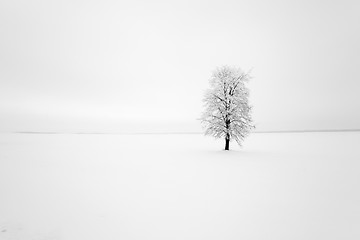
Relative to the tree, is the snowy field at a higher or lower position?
lower

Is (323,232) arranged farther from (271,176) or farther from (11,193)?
(11,193)

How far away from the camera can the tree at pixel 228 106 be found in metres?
32.5

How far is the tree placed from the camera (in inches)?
1281

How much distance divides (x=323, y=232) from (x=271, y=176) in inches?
337

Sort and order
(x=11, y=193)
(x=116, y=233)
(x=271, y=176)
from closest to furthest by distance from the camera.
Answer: (x=116, y=233) < (x=11, y=193) < (x=271, y=176)

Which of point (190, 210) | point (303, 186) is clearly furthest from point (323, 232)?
point (303, 186)

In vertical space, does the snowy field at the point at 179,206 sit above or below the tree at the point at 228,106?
below

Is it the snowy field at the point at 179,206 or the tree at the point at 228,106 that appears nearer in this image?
the snowy field at the point at 179,206

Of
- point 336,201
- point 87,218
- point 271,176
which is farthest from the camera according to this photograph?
point 271,176

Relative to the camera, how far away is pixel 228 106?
3362 centimetres

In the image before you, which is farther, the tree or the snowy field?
the tree

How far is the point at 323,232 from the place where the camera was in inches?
281

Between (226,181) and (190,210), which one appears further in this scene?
(226,181)

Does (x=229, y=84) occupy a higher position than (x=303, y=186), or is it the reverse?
(x=229, y=84)
